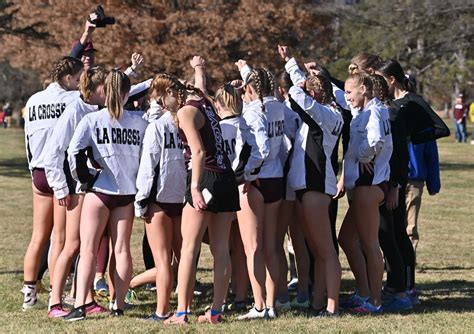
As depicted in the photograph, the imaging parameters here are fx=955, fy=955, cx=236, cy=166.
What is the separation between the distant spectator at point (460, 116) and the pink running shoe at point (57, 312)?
33564 millimetres

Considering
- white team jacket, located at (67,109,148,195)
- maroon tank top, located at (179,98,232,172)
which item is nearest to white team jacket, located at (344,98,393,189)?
maroon tank top, located at (179,98,232,172)

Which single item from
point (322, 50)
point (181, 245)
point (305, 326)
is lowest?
point (305, 326)

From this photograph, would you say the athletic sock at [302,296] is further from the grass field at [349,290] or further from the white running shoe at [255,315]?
the white running shoe at [255,315]

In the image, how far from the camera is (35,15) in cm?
3412

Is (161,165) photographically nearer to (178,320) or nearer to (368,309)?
(178,320)

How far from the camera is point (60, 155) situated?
26.3 feet

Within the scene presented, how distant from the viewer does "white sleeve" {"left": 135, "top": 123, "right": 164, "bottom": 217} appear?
7.62 m

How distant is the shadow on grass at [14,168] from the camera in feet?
92.7

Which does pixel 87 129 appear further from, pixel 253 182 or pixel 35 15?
pixel 35 15

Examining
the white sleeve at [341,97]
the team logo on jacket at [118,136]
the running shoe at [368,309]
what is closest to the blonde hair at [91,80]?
the team logo on jacket at [118,136]

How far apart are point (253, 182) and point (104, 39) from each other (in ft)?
76.2

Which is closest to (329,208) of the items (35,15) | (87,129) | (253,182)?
(253,182)

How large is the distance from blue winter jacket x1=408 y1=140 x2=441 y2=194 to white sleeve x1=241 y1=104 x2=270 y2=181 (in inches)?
96.4

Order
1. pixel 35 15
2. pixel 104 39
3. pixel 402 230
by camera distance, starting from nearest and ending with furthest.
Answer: pixel 402 230, pixel 104 39, pixel 35 15
